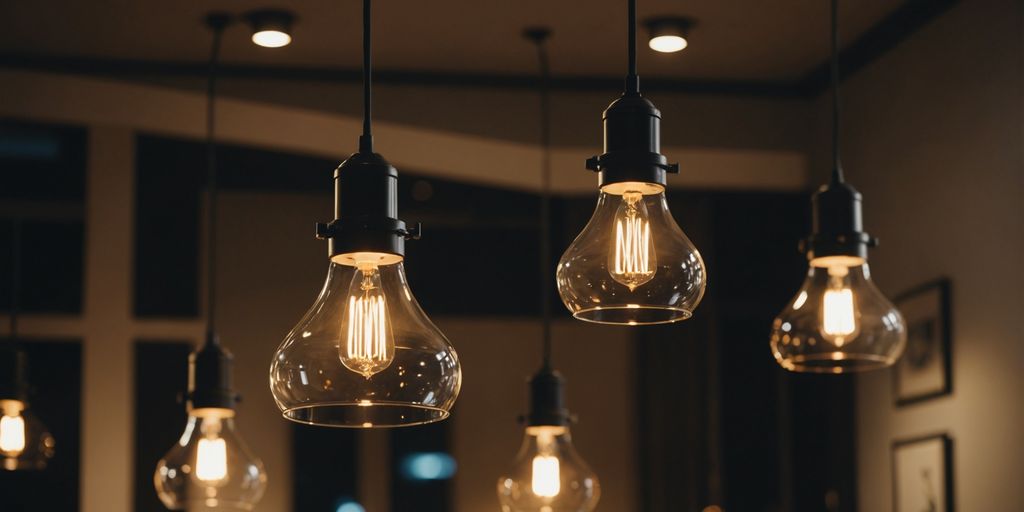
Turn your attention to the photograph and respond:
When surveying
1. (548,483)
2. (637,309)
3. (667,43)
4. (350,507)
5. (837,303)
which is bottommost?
(350,507)

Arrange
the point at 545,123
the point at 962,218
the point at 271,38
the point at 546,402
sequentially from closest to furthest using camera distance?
the point at 546,402 → the point at 962,218 → the point at 271,38 → the point at 545,123

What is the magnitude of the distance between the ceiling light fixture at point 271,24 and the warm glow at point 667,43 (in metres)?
1.13

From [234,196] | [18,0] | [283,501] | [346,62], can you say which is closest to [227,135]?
[346,62]

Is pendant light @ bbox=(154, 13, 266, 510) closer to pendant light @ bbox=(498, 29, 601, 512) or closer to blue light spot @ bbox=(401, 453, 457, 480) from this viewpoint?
pendant light @ bbox=(498, 29, 601, 512)

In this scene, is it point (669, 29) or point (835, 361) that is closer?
point (835, 361)

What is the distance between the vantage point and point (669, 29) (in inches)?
178

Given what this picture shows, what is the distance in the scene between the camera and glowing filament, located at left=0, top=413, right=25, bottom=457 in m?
3.78

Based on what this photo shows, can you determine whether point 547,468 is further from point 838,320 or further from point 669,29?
point 669,29

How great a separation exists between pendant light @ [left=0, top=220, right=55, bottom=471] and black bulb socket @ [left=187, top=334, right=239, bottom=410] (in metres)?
0.68

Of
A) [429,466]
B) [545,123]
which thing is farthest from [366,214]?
[429,466]

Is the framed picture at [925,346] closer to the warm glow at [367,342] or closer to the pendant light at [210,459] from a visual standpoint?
the pendant light at [210,459]

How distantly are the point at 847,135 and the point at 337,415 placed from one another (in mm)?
3883

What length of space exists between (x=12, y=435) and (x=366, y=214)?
257cm

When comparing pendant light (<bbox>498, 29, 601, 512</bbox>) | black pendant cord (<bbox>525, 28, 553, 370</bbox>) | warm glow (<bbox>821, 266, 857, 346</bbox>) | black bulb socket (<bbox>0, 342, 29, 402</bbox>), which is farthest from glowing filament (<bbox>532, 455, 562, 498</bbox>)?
black bulb socket (<bbox>0, 342, 29, 402</bbox>)
